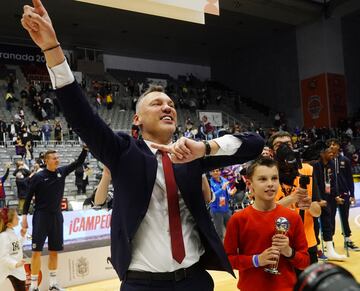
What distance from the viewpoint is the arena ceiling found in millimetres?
20078

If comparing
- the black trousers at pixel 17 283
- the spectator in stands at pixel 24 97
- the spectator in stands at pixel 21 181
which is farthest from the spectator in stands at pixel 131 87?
the black trousers at pixel 17 283

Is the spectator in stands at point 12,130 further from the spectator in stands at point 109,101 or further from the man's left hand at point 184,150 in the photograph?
the man's left hand at point 184,150

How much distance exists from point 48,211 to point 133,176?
13.5 ft

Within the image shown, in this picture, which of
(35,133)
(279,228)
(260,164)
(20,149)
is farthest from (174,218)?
(35,133)

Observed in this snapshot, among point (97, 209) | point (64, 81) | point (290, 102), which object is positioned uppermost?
point (290, 102)

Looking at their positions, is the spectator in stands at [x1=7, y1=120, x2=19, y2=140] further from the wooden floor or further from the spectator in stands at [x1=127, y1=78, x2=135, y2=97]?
the wooden floor

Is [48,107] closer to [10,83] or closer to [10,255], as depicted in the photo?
[10,83]

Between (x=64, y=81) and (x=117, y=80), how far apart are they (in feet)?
78.6

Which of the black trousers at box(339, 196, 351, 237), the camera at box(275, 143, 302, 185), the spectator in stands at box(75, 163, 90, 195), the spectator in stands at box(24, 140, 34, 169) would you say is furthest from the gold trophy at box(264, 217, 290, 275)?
the spectator in stands at box(24, 140, 34, 169)

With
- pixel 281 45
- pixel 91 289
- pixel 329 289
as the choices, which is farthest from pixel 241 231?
pixel 281 45

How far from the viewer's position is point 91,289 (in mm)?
5660

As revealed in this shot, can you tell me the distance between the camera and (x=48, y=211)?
5426 millimetres

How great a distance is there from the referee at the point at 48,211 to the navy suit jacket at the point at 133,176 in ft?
12.3

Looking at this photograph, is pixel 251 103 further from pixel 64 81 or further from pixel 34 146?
pixel 64 81
